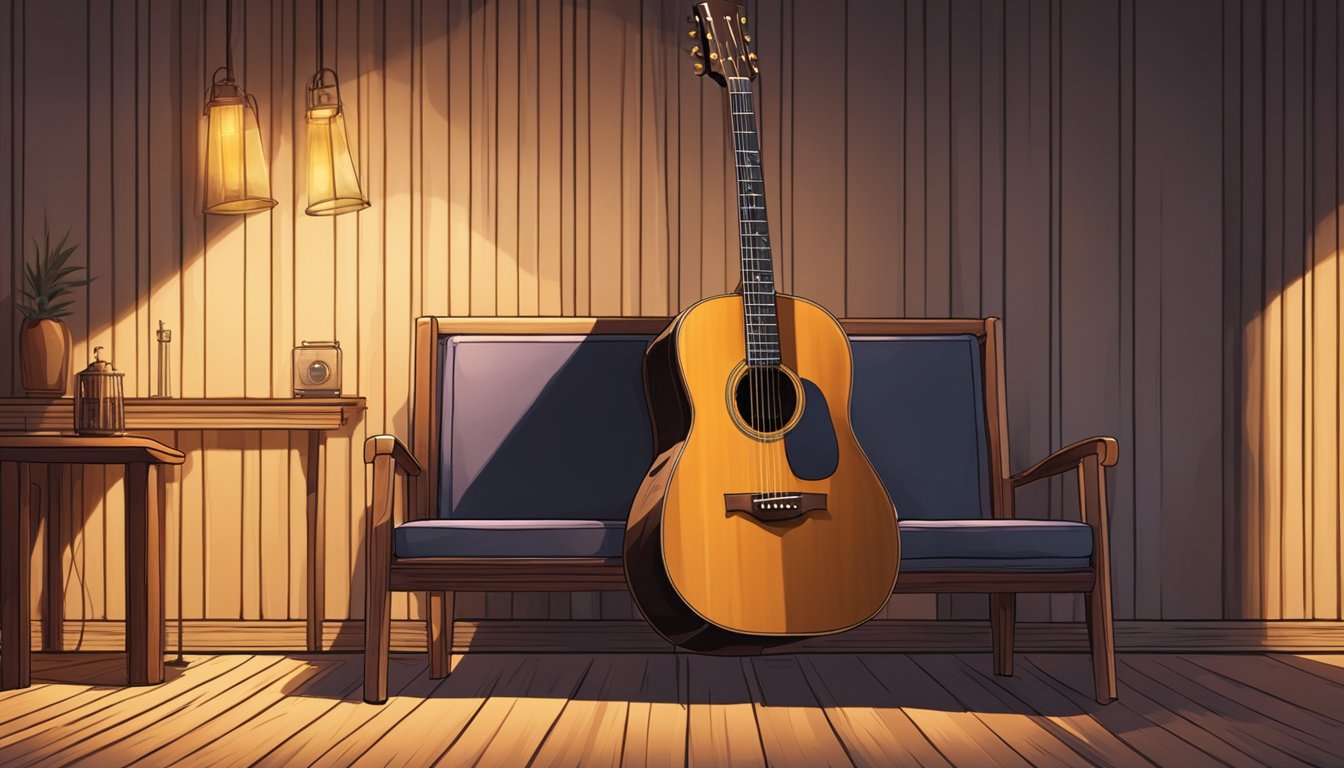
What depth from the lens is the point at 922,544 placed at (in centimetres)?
225

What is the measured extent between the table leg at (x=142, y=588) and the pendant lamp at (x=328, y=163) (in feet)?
2.95

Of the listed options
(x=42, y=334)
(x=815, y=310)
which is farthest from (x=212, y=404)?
(x=815, y=310)

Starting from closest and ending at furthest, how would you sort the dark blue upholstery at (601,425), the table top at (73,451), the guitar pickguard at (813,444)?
the guitar pickguard at (813,444) → the table top at (73,451) → the dark blue upholstery at (601,425)

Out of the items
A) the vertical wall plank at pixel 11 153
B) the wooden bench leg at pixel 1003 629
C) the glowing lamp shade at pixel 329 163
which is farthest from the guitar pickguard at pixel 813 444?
the vertical wall plank at pixel 11 153

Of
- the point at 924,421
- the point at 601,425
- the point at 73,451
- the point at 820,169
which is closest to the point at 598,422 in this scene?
the point at 601,425

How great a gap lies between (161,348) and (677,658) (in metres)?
1.77

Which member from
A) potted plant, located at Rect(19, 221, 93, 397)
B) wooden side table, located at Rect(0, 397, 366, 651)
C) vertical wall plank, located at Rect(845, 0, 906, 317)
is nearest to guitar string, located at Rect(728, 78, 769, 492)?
vertical wall plank, located at Rect(845, 0, 906, 317)

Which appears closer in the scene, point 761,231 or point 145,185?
point 761,231

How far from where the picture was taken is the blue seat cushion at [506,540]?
88.3 inches

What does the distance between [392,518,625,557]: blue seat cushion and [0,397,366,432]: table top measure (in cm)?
76

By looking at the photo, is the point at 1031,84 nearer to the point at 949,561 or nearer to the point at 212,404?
the point at 949,561

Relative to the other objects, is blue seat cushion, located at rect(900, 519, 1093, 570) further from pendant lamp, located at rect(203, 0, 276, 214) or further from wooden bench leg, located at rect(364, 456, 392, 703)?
pendant lamp, located at rect(203, 0, 276, 214)

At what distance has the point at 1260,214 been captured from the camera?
3.08 metres

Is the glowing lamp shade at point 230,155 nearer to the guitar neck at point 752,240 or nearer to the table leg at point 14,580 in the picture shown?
the table leg at point 14,580
